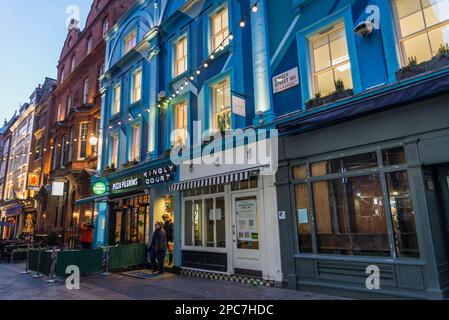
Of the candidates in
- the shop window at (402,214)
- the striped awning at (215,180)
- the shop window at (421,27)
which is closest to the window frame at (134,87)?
the striped awning at (215,180)

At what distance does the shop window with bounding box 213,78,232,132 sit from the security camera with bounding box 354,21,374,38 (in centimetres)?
459

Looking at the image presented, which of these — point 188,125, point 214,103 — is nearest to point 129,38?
point 188,125

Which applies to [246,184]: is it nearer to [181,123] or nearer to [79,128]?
[181,123]

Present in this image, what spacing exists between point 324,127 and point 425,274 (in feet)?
11.9

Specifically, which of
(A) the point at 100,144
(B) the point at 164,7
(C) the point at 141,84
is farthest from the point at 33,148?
(B) the point at 164,7

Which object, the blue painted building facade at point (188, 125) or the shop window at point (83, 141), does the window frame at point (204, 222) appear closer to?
the blue painted building facade at point (188, 125)

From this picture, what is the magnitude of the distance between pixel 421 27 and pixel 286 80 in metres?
3.28

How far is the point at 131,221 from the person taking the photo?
48.0 feet

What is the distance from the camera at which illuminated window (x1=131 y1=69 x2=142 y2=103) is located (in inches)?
612

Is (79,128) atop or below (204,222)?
atop

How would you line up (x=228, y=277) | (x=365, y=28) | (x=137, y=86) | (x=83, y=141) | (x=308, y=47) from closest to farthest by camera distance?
(x=365, y=28) → (x=308, y=47) → (x=228, y=277) → (x=137, y=86) → (x=83, y=141)

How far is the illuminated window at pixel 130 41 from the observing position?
1673cm

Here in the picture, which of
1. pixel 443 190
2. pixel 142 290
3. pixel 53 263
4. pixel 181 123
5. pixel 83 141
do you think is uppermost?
pixel 83 141

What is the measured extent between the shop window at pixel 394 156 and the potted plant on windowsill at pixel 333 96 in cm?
Result: 162
